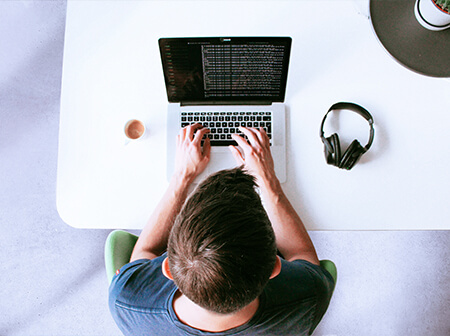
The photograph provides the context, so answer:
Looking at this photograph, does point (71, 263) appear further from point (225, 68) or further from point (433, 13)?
point (433, 13)

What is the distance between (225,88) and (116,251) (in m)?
0.61

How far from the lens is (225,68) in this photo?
3.00 ft

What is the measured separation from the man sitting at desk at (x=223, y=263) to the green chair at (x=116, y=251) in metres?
0.08

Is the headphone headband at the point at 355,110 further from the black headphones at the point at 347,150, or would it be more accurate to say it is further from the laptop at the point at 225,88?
the laptop at the point at 225,88

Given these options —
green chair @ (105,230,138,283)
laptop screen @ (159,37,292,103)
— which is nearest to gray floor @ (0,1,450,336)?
green chair @ (105,230,138,283)

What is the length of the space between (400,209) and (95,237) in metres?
1.38

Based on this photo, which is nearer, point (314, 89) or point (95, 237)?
point (314, 89)

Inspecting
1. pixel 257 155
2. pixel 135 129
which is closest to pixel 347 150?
pixel 257 155

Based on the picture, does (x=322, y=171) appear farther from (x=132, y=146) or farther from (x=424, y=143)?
(x=132, y=146)

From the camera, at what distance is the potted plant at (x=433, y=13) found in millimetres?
763

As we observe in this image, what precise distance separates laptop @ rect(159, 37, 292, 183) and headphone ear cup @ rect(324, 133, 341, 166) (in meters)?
0.13

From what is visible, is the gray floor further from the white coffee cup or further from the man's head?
the man's head

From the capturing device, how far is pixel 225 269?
581 mm

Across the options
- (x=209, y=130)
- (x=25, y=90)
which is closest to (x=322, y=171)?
(x=209, y=130)
